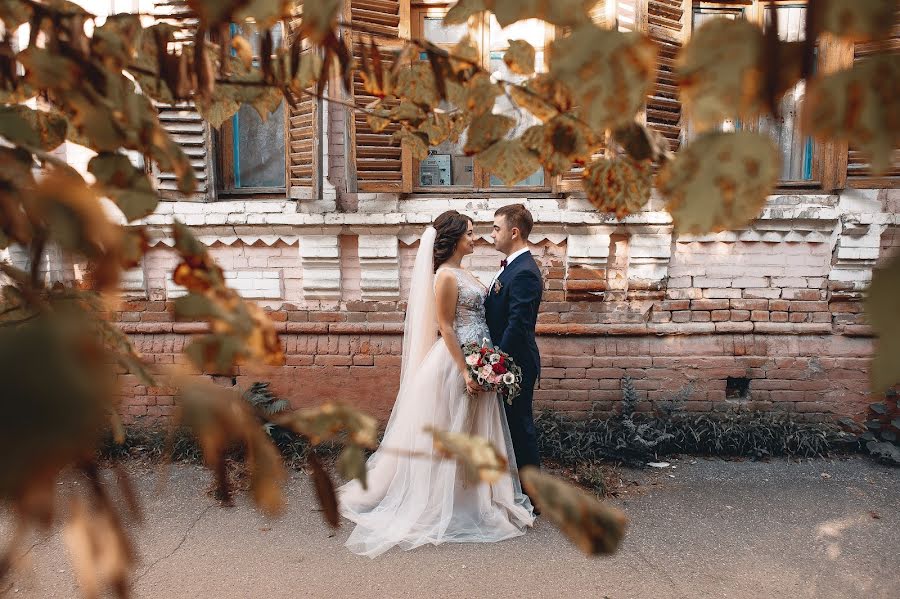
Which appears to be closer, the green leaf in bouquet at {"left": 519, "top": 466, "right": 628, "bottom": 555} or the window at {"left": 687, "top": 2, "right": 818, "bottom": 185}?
the green leaf in bouquet at {"left": 519, "top": 466, "right": 628, "bottom": 555}

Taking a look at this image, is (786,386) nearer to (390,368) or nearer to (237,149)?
(390,368)

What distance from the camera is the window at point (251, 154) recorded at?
17.0 feet

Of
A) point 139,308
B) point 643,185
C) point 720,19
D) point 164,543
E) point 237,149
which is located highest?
point 237,149

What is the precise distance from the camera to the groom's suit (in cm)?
370

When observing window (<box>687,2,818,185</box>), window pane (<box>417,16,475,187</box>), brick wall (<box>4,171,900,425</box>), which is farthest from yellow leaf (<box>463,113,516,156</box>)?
window (<box>687,2,818,185</box>)

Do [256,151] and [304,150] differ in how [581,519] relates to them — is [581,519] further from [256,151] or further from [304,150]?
[256,151]

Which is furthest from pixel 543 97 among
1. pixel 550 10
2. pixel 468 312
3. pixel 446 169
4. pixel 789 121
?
pixel 789 121

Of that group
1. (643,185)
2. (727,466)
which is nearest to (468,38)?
(643,185)

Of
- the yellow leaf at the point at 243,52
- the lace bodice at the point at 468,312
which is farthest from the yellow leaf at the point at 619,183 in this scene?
the lace bodice at the point at 468,312

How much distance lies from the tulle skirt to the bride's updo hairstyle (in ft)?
2.00

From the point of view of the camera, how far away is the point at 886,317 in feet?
1.66

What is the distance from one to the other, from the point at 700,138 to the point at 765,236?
15.5ft

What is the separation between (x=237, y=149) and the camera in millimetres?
5195

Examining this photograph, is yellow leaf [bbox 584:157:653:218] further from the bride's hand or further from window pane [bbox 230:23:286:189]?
window pane [bbox 230:23:286:189]
